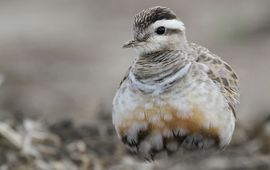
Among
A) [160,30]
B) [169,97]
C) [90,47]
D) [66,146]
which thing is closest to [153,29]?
[160,30]

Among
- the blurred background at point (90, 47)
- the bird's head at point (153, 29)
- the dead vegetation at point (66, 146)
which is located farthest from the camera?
the blurred background at point (90, 47)

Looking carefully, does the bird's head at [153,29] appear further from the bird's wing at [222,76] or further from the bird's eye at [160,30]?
the bird's wing at [222,76]

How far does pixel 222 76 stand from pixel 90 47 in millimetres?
10022

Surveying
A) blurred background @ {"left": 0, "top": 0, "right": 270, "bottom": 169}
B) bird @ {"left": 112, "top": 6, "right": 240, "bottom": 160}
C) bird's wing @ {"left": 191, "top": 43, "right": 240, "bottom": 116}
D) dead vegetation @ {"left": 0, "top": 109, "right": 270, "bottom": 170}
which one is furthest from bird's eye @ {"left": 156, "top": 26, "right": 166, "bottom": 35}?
blurred background @ {"left": 0, "top": 0, "right": 270, "bottom": 169}

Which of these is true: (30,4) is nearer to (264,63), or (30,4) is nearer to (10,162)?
(264,63)

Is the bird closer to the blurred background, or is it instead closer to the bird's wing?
the bird's wing

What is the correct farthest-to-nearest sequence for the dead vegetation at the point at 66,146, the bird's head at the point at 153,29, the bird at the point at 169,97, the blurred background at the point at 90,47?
the blurred background at the point at 90,47, the dead vegetation at the point at 66,146, the bird's head at the point at 153,29, the bird at the point at 169,97

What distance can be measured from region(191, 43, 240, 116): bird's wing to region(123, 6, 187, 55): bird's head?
0.40 m

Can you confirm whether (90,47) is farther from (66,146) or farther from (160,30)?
(160,30)

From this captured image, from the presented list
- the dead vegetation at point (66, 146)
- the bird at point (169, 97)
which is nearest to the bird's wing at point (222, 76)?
the bird at point (169, 97)

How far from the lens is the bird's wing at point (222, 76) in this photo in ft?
29.8

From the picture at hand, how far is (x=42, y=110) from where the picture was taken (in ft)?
46.7

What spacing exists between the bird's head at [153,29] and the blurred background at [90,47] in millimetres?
3359

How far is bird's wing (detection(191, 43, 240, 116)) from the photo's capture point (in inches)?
358
